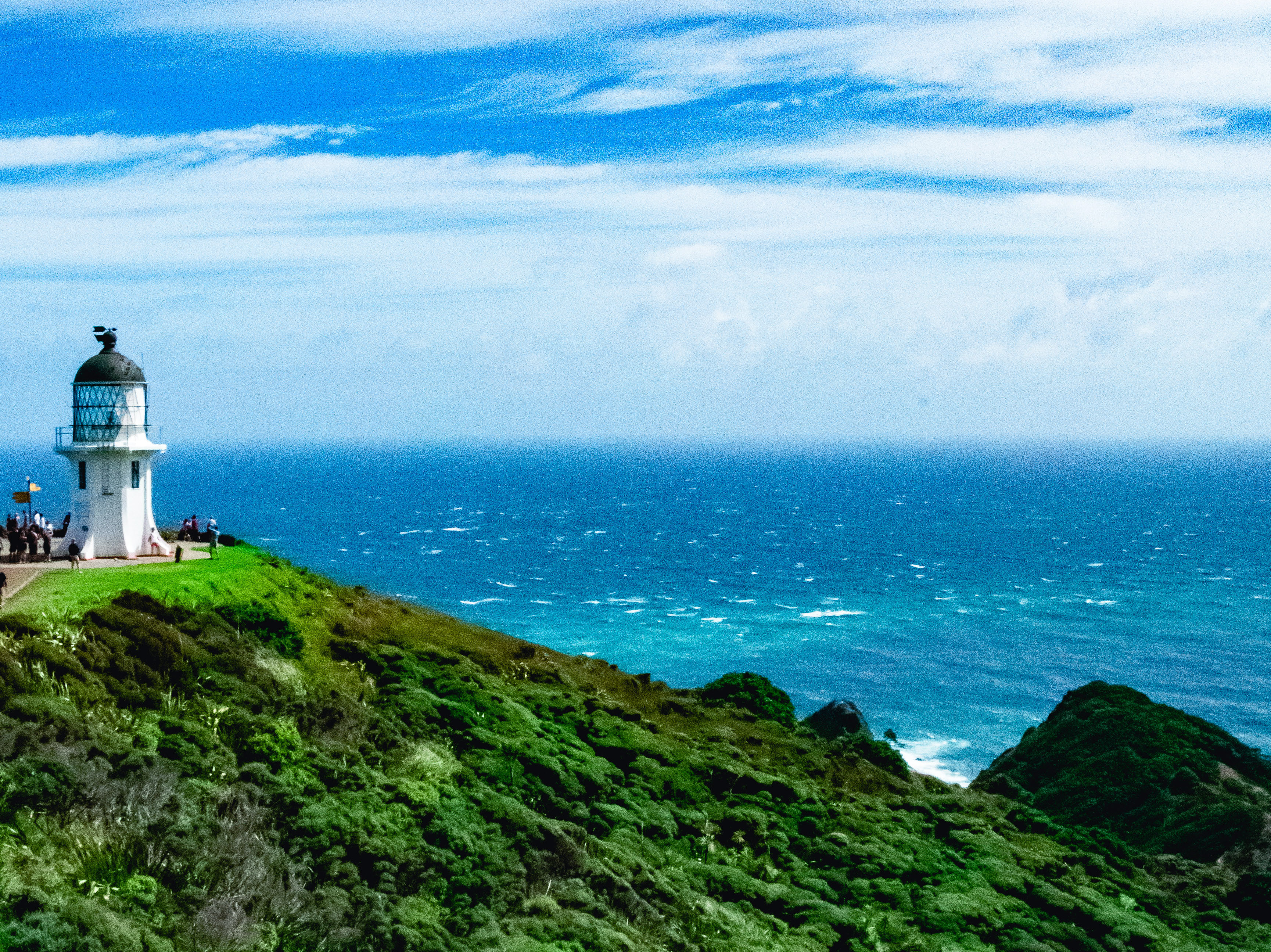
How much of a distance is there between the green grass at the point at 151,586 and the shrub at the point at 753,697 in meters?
15.1

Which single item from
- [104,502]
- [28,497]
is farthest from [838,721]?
[28,497]

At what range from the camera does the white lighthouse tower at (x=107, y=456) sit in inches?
1352

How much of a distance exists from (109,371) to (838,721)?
2906 centimetres

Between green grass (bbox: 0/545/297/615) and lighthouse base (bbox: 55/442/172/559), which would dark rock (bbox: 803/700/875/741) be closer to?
green grass (bbox: 0/545/297/615)

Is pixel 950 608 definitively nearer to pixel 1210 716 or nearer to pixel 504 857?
pixel 1210 716

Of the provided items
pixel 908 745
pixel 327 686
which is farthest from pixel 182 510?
pixel 327 686

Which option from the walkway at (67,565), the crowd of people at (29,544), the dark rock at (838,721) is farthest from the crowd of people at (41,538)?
the dark rock at (838,721)

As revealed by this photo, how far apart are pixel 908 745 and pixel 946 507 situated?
414 feet

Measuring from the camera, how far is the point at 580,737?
84.6ft

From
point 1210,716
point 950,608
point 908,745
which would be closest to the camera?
point 908,745

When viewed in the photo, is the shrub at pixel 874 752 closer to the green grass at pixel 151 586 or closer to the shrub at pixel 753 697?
the shrub at pixel 753 697

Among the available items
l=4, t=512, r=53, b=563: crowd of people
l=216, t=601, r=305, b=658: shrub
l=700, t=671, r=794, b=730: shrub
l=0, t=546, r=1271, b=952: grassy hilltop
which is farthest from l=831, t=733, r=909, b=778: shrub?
l=4, t=512, r=53, b=563: crowd of people

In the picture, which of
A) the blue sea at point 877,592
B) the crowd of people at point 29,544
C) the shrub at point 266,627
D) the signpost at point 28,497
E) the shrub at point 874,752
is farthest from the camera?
the blue sea at point 877,592

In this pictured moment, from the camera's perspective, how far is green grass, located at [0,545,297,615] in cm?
2519
